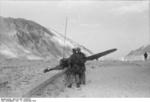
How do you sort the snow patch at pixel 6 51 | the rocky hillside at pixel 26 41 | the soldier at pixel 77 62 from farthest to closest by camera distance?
the rocky hillside at pixel 26 41 → the snow patch at pixel 6 51 → the soldier at pixel 77 62

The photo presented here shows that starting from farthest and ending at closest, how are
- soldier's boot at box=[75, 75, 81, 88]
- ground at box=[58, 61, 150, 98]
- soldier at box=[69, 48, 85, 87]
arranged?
soldier's boot at box=[75, 75, 81, 88] < soldier at box=[69, 48, 85, 87] < ground at box=[58, 61, 150, 98]

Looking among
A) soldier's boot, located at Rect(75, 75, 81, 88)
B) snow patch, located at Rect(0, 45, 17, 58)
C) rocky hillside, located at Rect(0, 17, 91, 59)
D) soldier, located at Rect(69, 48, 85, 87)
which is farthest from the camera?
rocky hillside, located at Rect(0, 17, 91, 59)

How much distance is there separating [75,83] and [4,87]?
9.69 ft

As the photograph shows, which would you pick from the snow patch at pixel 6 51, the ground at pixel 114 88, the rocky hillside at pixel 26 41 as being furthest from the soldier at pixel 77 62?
the snow patch at pixel 6 51

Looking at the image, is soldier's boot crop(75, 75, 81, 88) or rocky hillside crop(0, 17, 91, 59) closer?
soldier's boot crop(75, 75, 81, 88)

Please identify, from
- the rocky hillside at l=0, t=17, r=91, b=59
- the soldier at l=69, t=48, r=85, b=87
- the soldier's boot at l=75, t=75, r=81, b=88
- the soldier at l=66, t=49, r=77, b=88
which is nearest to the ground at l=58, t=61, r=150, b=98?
the soldier's boot at l=75, t=75, r=81, b=88

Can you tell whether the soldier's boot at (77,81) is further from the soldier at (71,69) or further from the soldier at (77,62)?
the soldier at (71,69)

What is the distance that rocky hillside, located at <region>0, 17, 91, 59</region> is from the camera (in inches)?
2906

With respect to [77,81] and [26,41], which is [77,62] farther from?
[26,41]

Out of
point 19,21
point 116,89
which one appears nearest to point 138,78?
point 116,89

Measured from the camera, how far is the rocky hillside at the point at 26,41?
7381cm

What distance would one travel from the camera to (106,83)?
1286cm

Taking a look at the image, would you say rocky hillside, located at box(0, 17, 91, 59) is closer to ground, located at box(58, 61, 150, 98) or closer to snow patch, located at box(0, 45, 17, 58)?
snow patch, located at box(0, 45, 17, 58)

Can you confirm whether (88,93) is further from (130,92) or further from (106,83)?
(106,83)
